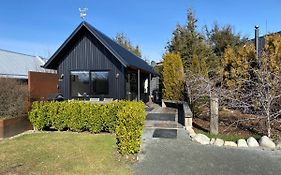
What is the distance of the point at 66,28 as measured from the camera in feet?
76.9

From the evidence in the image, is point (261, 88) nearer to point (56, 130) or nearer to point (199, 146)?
point (199, 146)

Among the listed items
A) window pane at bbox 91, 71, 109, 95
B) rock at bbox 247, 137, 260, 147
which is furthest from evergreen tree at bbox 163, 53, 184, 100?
rock at bbox 247, 137, 260, 147

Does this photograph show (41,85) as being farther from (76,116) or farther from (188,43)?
(188,43)

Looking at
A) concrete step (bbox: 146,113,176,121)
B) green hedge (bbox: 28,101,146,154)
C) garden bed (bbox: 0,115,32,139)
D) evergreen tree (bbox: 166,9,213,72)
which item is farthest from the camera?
evergreen tree (bbox: 166,9,213,72)

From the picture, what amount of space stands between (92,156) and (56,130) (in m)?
4.31

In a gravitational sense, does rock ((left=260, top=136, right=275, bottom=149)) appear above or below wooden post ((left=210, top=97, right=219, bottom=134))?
below

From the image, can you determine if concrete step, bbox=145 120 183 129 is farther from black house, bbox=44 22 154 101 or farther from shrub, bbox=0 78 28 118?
shrub, bbox=0 78 28 118

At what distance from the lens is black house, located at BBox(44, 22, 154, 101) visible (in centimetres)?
1500

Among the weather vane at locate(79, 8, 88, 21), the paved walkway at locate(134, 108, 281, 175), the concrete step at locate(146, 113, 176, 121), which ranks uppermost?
the weather vane at locate(79, 8, 88, 21)

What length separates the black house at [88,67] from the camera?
591 inches

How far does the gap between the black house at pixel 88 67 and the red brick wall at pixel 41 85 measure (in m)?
0.90

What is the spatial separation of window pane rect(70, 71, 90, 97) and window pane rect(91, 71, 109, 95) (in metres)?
0.36

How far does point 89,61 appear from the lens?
1536cm

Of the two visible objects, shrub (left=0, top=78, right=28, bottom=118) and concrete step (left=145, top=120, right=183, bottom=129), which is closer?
shrub (left=0, top=78, right=28, bottom=118)
